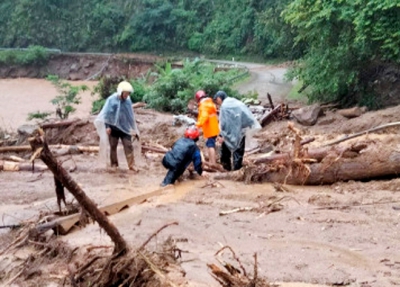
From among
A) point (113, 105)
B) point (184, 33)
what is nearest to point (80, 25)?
point (184, 33)

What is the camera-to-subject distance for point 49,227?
7.41m

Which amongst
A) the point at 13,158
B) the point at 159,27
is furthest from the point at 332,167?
the point at 159,27

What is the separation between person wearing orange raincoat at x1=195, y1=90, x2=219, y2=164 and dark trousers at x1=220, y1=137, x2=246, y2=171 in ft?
0.65

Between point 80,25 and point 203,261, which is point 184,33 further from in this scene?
point 203,261

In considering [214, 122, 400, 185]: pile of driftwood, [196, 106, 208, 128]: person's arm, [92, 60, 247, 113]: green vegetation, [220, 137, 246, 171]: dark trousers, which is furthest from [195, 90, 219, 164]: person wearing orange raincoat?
[92, 60, 247, 113]: green vegetation

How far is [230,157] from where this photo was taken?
40.4ft

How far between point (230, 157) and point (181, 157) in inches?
81.8

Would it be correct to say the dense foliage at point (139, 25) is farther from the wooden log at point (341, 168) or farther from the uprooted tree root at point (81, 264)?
the uprooted tree root at point (81, 264)

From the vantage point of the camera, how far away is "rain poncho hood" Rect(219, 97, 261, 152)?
38.5ft

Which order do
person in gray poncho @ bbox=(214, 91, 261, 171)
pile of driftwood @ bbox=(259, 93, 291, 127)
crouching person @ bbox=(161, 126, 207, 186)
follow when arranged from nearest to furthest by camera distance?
1. crouching person @ bbox=(161, 126, 207, 186)
2. person in gray poncho @ bbox=(214, 91, 261, 171)
3. pile of driftwood @ bbox=(259, 93, 291, 127)

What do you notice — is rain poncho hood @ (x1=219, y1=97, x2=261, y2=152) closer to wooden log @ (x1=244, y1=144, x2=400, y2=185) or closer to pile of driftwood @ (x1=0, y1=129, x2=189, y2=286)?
wooden log @ (x1=244, y1=144, x2=400, y2=185)

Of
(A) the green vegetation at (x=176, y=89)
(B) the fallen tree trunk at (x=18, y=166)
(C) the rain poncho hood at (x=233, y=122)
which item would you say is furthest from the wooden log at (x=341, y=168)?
(A) the green vegetation at (x=176, y=89)

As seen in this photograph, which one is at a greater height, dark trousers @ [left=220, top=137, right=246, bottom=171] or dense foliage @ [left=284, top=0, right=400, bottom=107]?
dense foliage @ [left=284, top=0, right=400, bottom=107]

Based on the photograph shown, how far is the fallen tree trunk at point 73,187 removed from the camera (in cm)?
447
